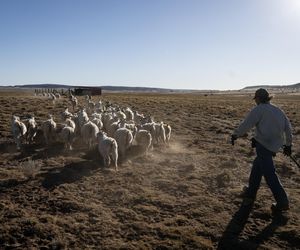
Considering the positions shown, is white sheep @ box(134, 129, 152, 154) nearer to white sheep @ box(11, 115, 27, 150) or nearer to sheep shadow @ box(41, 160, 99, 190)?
sheep shadow @ box(41, 160, 99, 190)

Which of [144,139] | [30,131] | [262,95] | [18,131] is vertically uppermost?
[262,95]

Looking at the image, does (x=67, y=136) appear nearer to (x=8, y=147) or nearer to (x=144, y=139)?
(x=8, y=147)

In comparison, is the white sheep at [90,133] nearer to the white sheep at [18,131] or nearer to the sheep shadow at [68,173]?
the white sheep at [18,131]

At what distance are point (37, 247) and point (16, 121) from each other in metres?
9.08

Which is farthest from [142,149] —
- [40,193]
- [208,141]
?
[40,193]

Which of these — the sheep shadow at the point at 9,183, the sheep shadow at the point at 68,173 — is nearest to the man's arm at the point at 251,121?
the sheep shadow at the point at 68,173

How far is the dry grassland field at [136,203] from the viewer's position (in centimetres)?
737

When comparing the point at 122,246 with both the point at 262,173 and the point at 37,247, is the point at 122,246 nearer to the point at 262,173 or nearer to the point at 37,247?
the point at 37,247

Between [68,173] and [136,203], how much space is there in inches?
114

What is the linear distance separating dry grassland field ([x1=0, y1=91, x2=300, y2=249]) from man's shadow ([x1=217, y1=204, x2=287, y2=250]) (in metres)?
0.02

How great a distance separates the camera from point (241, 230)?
785 centimetres

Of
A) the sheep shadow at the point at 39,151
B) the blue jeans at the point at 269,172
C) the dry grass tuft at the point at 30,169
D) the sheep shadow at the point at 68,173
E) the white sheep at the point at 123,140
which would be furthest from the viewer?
the white sheep at the point at 123,140

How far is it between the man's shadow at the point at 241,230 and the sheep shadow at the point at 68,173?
14.0 ft

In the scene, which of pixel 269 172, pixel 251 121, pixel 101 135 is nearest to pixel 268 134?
pixel 251 121
